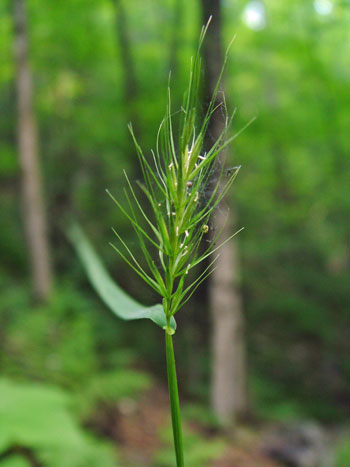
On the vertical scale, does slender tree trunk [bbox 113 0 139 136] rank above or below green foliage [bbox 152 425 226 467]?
above

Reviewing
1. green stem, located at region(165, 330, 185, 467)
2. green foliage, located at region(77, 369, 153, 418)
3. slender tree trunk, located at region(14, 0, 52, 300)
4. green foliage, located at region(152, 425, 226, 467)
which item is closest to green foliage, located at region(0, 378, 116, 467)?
green stem, located at region(165, 330, 185, 467)

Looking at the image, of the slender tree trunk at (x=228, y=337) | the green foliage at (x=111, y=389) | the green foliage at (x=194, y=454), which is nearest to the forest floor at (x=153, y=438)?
the green foliage at (x=194, y=454)

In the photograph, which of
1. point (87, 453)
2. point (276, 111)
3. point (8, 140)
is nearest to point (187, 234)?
point (87, 453)

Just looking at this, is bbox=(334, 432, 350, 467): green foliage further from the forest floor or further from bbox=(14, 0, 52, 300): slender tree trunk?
bbox=(14, 0, 52, 300): slender tree trunk

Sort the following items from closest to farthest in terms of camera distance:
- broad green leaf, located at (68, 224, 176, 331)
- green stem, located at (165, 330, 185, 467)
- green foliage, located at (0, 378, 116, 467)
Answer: green stem, located at (165, 330, 185, 467), broad green leaf, located at (68, 224, 176, 331), green foliage, located at (0, 378, 116, 467)

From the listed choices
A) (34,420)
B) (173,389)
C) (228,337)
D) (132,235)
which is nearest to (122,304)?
(173,389)

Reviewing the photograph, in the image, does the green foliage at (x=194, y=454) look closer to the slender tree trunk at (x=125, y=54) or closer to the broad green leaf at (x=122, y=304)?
the broad green leaf at (x=122, y=304)
